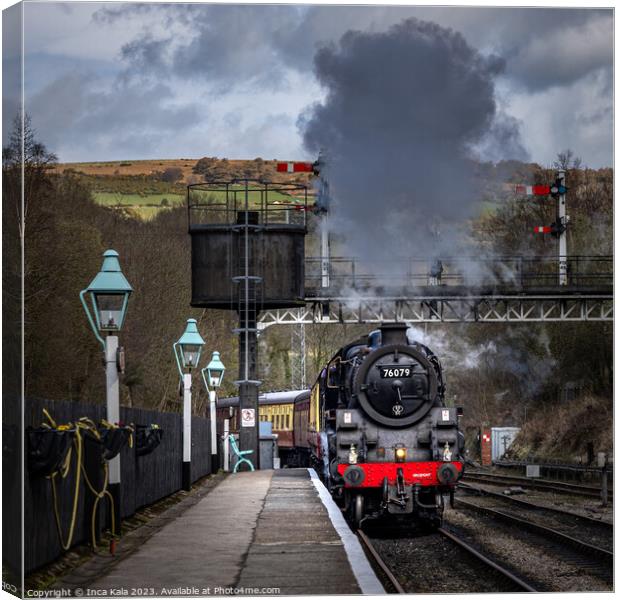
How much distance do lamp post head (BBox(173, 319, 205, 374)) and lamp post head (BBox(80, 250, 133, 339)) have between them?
18.7 feet

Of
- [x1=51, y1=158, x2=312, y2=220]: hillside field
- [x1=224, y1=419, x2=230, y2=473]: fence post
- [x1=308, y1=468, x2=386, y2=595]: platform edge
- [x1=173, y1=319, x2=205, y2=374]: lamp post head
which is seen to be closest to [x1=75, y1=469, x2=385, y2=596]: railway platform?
[x1=308, y1=468, x2=386, y2=595]: platform edge

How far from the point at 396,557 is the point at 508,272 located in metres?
4.11

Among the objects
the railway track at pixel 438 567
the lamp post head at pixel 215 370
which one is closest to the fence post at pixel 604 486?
the railway track at pixel 438 567

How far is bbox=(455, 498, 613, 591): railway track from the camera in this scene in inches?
550

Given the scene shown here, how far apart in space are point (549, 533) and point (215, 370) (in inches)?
363

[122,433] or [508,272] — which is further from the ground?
[508,272]

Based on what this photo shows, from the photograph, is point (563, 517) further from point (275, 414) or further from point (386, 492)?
point (275, 414)

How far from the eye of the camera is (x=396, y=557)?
53.0ft

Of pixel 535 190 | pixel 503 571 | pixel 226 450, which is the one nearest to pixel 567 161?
pixel 535 190

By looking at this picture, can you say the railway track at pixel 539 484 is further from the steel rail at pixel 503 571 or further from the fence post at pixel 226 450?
the steel rail at pixel 503 571

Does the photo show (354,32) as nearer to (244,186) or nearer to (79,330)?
(244,186)

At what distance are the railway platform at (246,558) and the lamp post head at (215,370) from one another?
435cm

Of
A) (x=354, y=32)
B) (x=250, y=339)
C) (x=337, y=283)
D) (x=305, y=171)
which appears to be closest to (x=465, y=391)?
(x=250, y=339)

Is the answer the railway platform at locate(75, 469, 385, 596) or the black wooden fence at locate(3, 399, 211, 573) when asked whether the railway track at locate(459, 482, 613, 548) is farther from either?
the black wooden fence at locate(3, 399, 211, 573)
